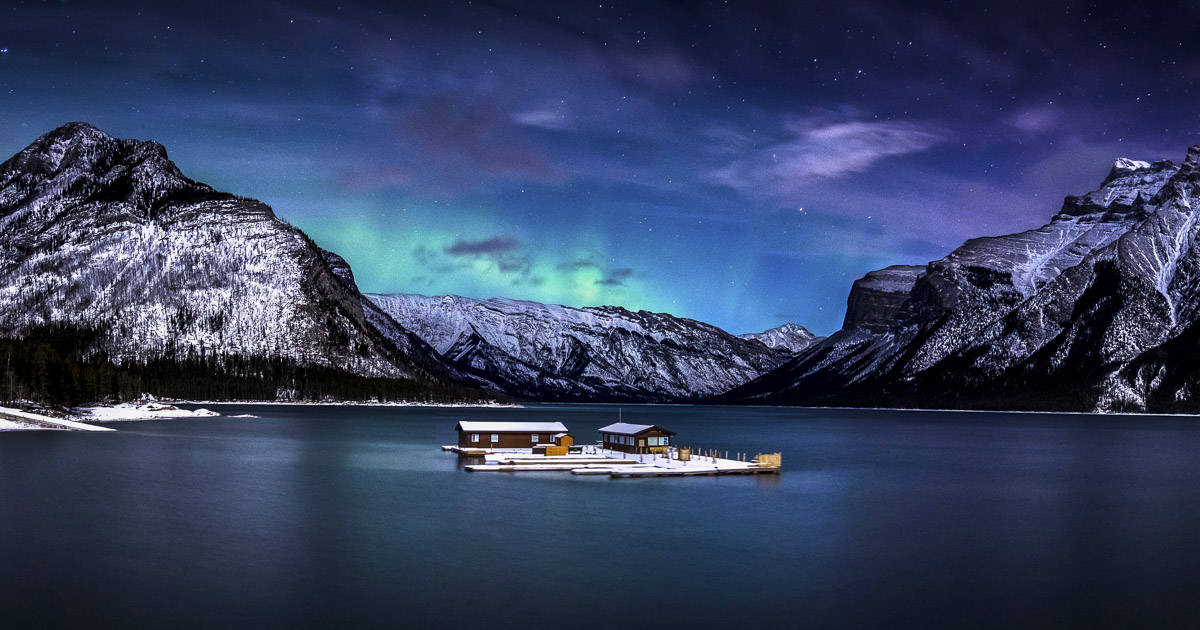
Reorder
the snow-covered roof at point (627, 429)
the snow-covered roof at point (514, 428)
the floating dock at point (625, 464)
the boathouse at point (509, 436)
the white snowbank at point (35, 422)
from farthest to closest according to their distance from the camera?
the white snowbank at point (35, 422), the snow-covered roof at point (514, 428), the boathouse at point (509, 436), the snow-covered roof at point (627, 429), the floating dock at point (625, 464)

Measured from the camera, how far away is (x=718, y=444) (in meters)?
151

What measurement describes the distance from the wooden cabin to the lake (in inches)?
834

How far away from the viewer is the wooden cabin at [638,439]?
111 m

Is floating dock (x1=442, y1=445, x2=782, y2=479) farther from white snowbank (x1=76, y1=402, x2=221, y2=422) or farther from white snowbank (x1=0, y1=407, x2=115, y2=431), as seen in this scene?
white snowbank (x1=76, y1=402, x2=221, y2=422)

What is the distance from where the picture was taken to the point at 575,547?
156 ft

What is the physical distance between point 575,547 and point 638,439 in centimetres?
6381

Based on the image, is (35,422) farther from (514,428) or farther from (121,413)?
(514,428)

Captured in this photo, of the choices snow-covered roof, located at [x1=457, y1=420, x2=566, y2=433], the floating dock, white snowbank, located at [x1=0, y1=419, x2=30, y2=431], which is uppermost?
snow-covered roof, located at [x1=457, y1=420, x2=566, y2=433]

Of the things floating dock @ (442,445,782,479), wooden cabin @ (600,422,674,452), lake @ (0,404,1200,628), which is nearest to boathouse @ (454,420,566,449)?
floating dock @ (442,445,782,479)

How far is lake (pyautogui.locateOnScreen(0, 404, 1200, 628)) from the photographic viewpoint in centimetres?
3366

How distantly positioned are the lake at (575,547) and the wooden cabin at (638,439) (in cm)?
2118

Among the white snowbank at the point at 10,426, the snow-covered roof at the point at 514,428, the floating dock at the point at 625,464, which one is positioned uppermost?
the snow-covered roof at the point at 514,428

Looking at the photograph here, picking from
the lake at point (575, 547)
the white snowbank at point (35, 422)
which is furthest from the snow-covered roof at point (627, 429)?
the white snowbank at point (35, 422)

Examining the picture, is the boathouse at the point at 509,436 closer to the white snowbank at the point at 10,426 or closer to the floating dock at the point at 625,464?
the floating dock at the point at 625,464
